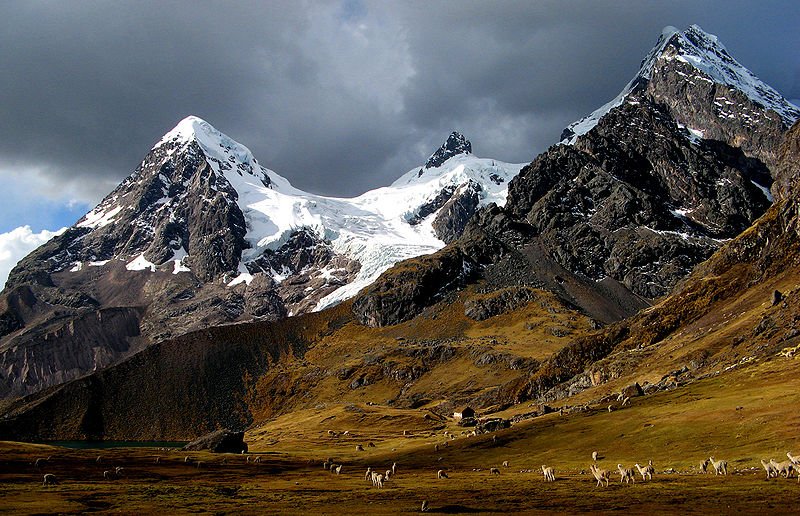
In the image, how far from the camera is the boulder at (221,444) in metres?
121

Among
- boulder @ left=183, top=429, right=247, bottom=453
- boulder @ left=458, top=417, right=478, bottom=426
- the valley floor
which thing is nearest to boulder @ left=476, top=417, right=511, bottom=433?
the valley floor

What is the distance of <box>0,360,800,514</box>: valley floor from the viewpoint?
45.3 m

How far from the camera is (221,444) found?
122 metres

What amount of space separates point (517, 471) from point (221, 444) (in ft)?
239

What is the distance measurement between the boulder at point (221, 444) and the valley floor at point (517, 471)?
917 inches

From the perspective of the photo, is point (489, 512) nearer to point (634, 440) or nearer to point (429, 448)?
point (634, 440)

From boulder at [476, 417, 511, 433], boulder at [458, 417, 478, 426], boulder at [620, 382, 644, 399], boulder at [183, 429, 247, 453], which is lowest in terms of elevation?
boulder at [458, 417, 478, 426]

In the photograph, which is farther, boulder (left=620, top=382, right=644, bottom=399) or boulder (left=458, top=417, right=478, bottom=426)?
boulder (left=458, top=417, right=478, bottom=426)

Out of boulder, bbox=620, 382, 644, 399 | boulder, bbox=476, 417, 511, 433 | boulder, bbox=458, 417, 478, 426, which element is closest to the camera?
boulder, bbox=620, 382, 644, 399

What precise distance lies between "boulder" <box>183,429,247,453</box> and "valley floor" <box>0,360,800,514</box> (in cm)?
2330

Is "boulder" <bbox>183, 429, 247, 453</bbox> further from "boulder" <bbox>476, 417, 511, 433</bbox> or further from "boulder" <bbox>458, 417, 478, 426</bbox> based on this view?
"boulder" <bbox>458, 417, 478, 426</bbox>

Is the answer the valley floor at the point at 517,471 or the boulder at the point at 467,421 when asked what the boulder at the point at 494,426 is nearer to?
the valley floor at the point at 517,471

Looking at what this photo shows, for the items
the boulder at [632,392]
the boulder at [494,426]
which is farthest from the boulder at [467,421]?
the boulder at [632,392]

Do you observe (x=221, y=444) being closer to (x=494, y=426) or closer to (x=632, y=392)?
(x=494, y=426)
